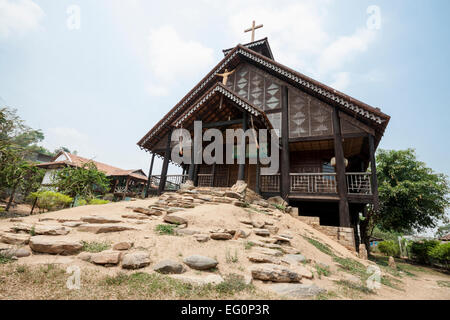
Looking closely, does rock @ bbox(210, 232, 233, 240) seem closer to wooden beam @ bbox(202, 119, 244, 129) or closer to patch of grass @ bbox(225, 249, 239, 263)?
patch of grass @ bbox(225, 249, 239, 263)

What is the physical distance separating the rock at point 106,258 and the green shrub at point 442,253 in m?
21.6

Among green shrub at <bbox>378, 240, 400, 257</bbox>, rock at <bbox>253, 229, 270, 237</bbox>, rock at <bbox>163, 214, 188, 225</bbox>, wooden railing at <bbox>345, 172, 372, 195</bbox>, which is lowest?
green shrub at <bbox>378, 240, 400, 257</bbox>

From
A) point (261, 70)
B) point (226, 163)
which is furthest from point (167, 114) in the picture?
point (261, 70)

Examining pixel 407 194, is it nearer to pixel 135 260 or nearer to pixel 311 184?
pixel 311 184

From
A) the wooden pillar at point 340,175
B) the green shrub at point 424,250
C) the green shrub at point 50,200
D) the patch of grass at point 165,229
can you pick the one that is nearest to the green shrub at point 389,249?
the green shrub at point 424,250

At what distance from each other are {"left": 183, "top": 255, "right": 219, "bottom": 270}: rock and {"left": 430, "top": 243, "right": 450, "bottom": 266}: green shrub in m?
20.0

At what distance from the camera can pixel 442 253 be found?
14844 millimetres

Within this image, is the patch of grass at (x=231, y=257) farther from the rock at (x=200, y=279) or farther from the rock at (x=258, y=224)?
the rock at (x=258, y=224)

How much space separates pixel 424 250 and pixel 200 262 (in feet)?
74.3

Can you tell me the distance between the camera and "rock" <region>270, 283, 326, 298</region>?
10.7 ft

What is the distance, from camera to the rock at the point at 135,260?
355cm

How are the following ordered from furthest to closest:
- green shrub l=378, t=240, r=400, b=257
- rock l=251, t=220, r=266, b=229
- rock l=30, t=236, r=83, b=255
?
green shrub l=378, t=240, r=400, b=257, rock l=251, t=220, r=266, b=229, rock l=30, t=236, r=83, b=255

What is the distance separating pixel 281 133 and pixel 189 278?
10.3 m

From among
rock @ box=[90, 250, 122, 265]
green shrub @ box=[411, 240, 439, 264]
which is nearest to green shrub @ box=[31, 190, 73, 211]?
rock @ box=[90, 250, 122, 265]
